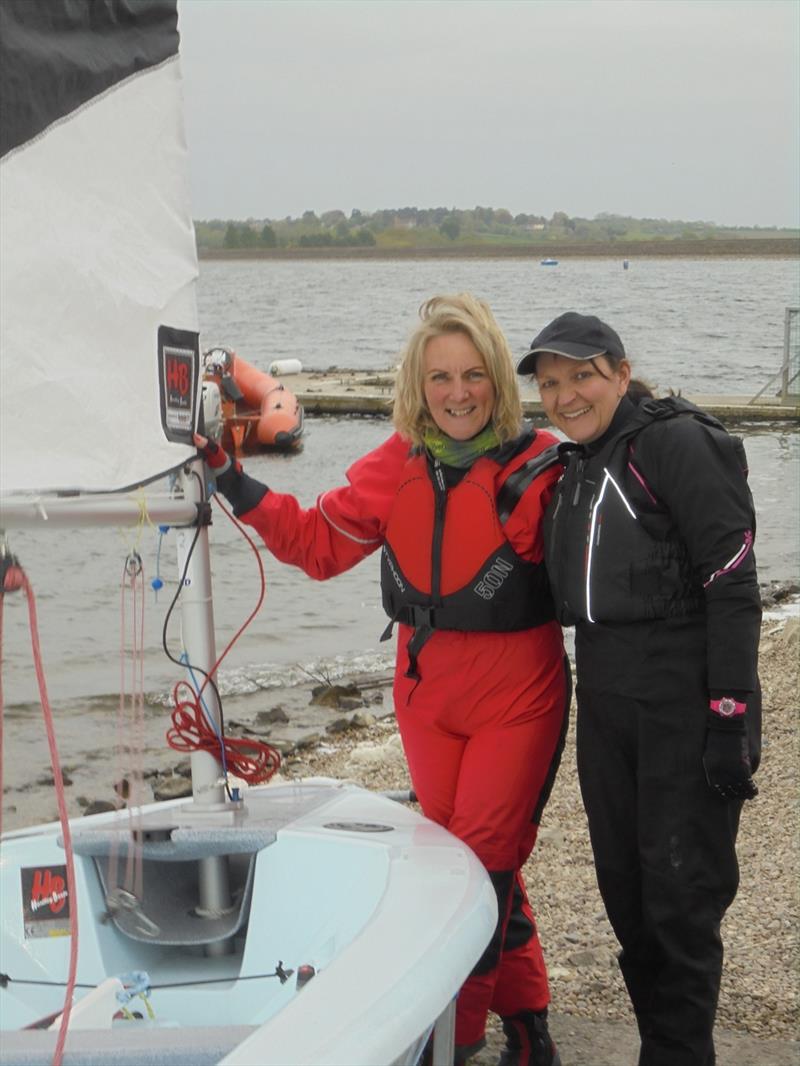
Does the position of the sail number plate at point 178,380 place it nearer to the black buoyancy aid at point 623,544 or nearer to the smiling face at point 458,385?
the smiling face at point 458,385

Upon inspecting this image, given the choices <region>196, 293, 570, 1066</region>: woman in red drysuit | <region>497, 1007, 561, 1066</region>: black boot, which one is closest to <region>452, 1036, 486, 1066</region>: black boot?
<region>196, 293, 570, 1066</region>: woman in red drysuit

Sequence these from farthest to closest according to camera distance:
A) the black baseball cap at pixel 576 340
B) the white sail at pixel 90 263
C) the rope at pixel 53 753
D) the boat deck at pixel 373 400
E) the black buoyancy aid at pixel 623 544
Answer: the boat deck at pixel 373 400 → the black baseball cap at pixel 576 340 → the black buoyancy aid at pixel 623 544 → the white sail at pixel 90 263 → the rope at pixel 53 753

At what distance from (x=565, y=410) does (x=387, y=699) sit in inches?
196

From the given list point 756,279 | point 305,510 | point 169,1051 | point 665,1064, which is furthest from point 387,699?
point 756,279

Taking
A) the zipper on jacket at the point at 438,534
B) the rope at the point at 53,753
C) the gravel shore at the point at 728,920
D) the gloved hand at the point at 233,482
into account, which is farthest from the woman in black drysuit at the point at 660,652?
the rope at the point at 53,753

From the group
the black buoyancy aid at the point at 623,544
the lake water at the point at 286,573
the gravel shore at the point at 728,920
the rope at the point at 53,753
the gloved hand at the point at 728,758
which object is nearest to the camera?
the rope at the point at 53,753

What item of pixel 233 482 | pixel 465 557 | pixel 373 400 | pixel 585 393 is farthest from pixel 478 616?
pixel 373 400

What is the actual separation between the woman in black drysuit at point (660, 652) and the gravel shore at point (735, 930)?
472 mm

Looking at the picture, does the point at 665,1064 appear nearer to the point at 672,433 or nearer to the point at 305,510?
the point at 672,433

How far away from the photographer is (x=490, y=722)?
271cm

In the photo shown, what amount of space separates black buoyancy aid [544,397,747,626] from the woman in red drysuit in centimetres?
20

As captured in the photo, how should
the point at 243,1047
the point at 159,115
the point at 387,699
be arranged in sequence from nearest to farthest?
the point at 243,1047 < the point at 159,115 < the point at 387,699

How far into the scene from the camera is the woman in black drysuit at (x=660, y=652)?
2.37 metres

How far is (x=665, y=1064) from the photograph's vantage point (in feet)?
8.38
